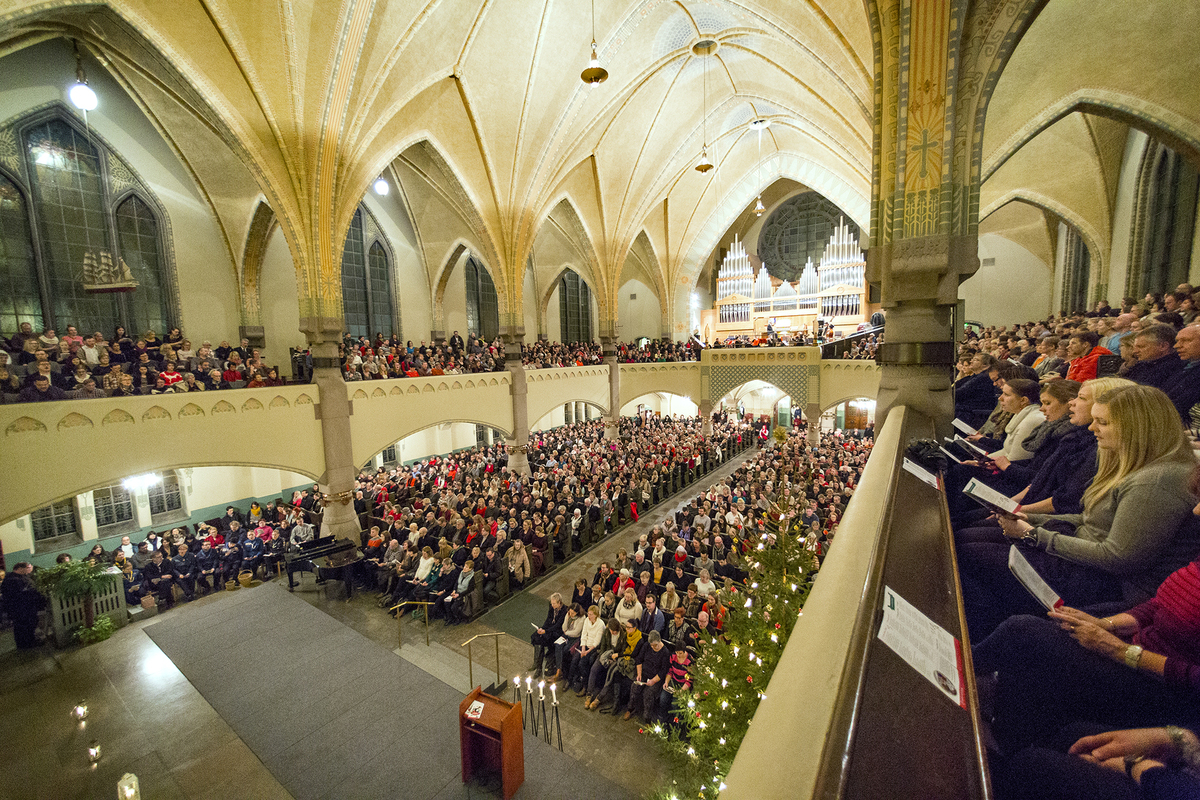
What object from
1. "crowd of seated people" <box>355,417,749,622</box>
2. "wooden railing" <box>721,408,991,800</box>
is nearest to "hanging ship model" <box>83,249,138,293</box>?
"crowd of seated people" <box>355,417,749,622</box>

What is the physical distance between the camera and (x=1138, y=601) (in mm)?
1417

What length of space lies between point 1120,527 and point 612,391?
18443mm

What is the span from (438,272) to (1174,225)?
1893 cm

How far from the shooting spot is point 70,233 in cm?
1119

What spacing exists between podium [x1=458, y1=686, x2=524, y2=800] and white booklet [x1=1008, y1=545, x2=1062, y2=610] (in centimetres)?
438

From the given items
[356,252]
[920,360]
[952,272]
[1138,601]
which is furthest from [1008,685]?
[356,252]

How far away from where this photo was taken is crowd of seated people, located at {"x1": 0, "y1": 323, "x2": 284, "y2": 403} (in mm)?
7332

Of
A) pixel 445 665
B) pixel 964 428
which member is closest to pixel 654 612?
pixel 445 665

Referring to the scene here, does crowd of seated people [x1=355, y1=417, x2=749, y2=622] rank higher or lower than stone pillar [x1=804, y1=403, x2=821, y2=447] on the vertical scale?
lower

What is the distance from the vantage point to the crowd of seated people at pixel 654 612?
5.60 metres

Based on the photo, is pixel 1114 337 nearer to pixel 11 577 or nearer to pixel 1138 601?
pixel 1138 601

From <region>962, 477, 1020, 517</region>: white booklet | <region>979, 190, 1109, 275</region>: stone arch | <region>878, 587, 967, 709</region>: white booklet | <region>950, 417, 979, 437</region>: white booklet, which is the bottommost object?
<region>950, 417, 979, 437</region>: white booklet

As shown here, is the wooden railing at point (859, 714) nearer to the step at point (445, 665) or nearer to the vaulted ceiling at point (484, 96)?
the step at point (445, 665)

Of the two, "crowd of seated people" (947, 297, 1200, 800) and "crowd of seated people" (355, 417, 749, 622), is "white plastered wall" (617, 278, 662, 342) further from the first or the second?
"crowd of seated people" (947, 297, 1200, 800)
